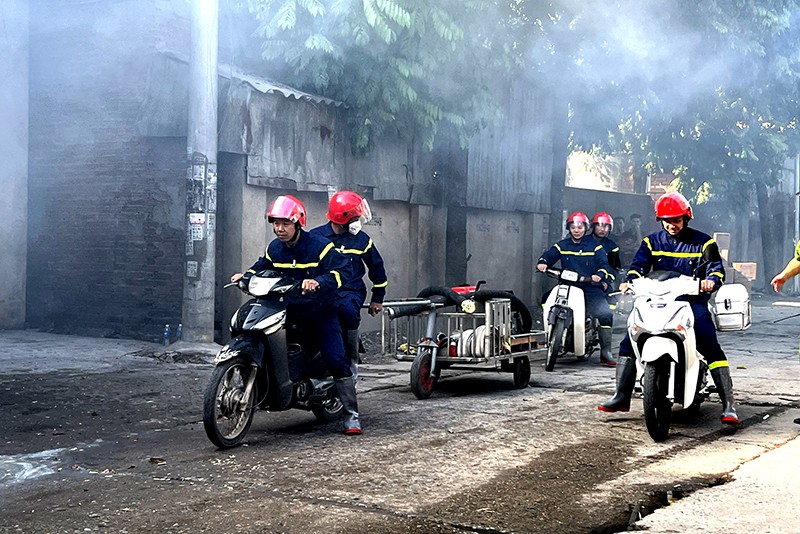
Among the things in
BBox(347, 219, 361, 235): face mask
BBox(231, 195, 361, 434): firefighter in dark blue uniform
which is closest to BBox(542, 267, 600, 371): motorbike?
BBox(347, 219, 361, 235): face mask

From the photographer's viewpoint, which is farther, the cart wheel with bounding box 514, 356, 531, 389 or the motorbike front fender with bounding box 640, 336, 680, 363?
the cart wheel with bounding box 514, 356, 531, 389

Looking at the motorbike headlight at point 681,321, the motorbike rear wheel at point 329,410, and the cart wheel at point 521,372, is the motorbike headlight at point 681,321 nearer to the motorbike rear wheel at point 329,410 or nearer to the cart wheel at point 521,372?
the motorbike rear wheel at point 329,410

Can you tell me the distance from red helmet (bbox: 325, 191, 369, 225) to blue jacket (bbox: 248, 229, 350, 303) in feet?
3.50

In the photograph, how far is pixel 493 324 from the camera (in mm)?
9234

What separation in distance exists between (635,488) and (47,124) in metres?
10.4

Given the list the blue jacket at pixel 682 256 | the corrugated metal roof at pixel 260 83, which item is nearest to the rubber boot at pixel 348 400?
the blue jacket at pixel 682 256

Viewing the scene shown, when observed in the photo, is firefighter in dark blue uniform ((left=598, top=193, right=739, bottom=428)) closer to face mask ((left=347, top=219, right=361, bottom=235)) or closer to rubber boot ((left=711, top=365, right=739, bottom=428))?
rubber boot ((left=711, top=365, right=739, bottom=428))

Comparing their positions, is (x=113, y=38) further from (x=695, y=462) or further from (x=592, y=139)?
(x=592, y=139)

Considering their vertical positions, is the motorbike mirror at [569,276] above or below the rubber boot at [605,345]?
above

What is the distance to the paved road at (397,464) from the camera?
16.2 feet

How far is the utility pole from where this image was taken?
446 inches

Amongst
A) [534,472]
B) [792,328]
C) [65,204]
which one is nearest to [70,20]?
[65,204]

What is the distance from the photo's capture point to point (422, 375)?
29.3ft

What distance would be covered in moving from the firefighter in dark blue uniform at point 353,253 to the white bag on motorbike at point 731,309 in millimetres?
2589
